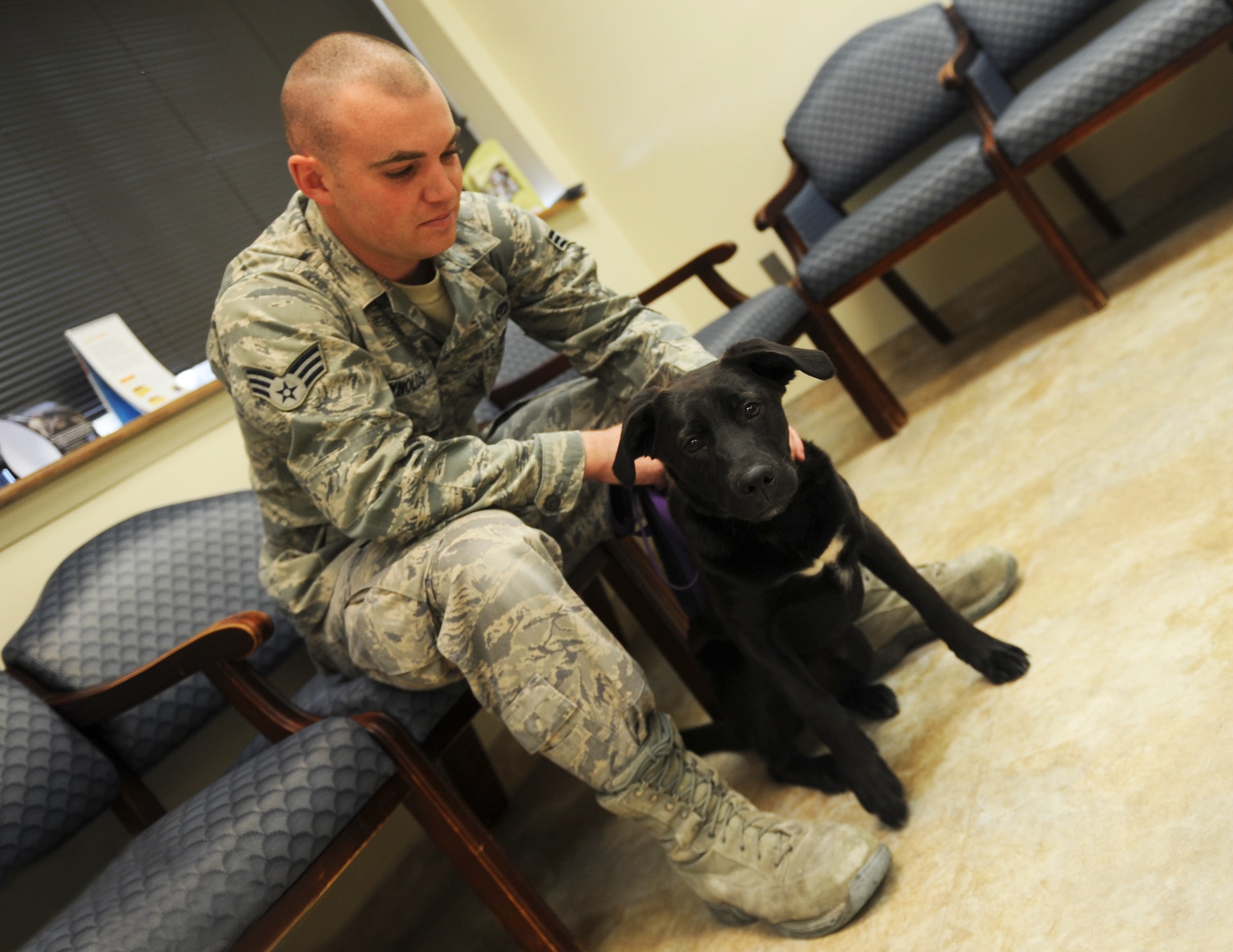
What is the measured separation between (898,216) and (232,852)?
2524 millimetres

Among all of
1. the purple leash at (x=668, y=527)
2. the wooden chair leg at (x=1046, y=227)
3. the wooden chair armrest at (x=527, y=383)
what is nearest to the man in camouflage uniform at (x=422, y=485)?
the purple leash at (x=668, y=527)

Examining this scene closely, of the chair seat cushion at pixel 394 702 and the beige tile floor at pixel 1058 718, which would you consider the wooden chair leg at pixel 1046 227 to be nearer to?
the beige tile floor at pixel 1058 718

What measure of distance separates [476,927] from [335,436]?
114 cm

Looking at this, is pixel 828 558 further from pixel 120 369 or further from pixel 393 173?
pixel 120 369

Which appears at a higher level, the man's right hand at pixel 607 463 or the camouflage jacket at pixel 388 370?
the camouflage jacket at pixel 388 370

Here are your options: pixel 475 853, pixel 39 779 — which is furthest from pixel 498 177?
pixel 475 853

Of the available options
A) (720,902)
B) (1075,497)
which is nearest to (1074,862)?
(720,902)

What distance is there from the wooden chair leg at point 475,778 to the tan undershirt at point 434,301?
101cm

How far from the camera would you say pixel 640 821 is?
1442mm

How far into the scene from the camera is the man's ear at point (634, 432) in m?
1.40

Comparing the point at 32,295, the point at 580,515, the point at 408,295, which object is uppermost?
the point at 32,295

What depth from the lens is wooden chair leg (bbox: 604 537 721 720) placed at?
80.7 inches

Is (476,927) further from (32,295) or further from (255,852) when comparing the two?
(32,295)

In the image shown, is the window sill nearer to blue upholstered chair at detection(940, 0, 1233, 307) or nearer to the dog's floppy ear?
the dog's floppy ear
